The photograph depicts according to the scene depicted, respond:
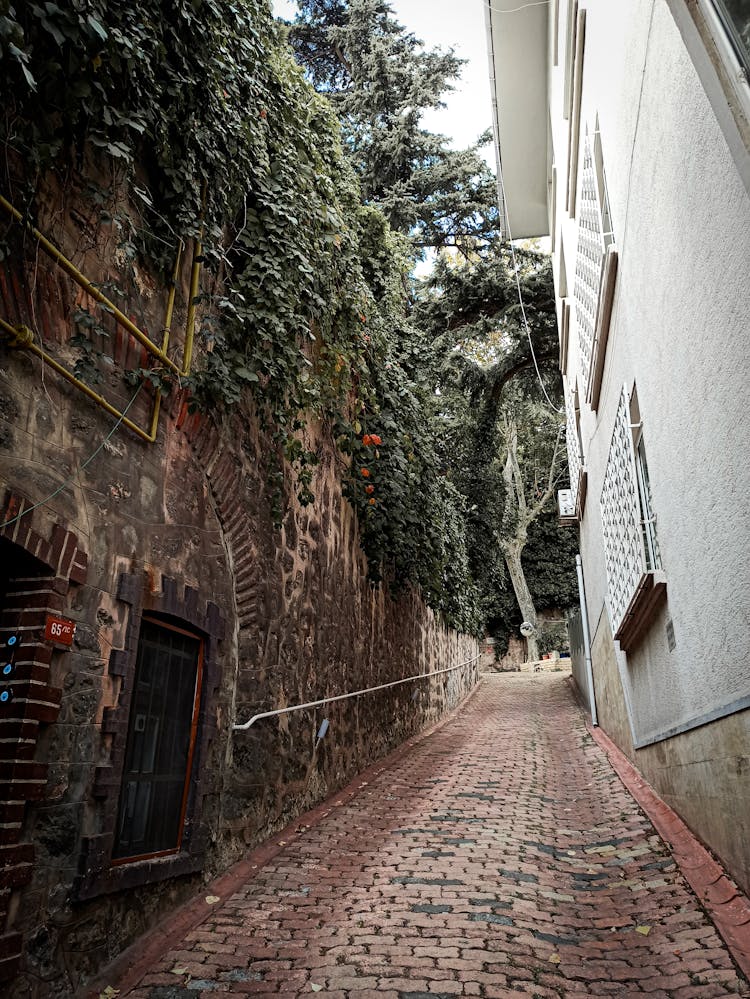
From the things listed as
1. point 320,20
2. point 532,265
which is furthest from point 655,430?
point 320,20

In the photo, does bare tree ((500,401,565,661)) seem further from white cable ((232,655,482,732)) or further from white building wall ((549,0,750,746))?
white building wall ((549,0,750,746))

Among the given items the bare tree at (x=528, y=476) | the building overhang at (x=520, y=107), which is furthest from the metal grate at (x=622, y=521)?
the bare tree at (x=528, y=476)

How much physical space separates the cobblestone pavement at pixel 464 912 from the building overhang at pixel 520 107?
9.39 meters

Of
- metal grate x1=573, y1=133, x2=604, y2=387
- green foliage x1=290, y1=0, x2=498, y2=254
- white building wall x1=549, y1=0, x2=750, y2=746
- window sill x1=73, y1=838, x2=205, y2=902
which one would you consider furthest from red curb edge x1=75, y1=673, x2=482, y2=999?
green foliage x1=290, y1=0, x2=498, y2=254

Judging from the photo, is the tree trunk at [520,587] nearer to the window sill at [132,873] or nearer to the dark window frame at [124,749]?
the dark window frame at [124,749]

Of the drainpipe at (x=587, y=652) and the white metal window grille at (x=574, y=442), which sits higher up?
the white metal window grille at (x=574, y=442)

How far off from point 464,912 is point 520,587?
2161 centimetres

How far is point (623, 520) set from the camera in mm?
6012

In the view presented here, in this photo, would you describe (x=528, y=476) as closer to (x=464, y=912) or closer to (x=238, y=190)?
(x=238, y=190)

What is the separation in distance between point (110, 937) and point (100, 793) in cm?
66

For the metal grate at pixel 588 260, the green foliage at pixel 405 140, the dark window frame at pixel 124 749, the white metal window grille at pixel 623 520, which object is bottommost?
the dark window frame at pixel 124 749

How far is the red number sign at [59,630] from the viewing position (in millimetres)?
3100

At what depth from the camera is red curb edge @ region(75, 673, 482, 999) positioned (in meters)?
3.21

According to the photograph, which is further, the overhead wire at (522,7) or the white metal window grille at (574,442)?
the white metal window grille at (574,442)
